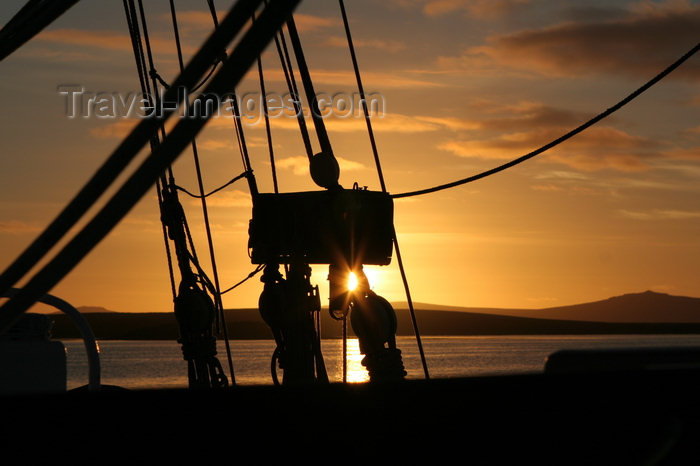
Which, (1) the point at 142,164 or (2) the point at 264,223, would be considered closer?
(1) the point at 142,164

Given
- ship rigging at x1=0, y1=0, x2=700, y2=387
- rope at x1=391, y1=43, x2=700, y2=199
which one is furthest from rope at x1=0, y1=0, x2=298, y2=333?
rope at x1=391, y1=43, x2=700, y2=199

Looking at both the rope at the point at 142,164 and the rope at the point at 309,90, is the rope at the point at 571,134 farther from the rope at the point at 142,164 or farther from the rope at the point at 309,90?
the rope at the point at 142,164

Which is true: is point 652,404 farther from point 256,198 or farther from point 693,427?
point 256,198

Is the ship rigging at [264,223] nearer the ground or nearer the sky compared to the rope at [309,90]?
nearer the ground

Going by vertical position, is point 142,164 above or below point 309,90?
below

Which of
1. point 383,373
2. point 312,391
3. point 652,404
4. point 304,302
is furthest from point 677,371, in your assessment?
point 304,302

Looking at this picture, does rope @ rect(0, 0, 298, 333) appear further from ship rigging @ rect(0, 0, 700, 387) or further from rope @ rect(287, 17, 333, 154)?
rope @ rect(287, 17, 333, 154)

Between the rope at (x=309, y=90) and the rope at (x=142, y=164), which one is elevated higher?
the rope at (x=309, y=90)

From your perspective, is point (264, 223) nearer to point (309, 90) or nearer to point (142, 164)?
point (309, 90)

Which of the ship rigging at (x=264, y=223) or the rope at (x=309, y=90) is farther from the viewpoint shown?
the rope at (x=309, y=90)

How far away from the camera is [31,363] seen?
18.1 ft

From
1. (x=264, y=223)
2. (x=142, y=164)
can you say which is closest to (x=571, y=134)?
(x=264, y=223)

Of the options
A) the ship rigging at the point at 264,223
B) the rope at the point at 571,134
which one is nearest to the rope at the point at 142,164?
the ship rigging at the point at 264,223

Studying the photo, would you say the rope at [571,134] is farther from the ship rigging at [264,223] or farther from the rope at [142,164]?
the rope at [142,164]
